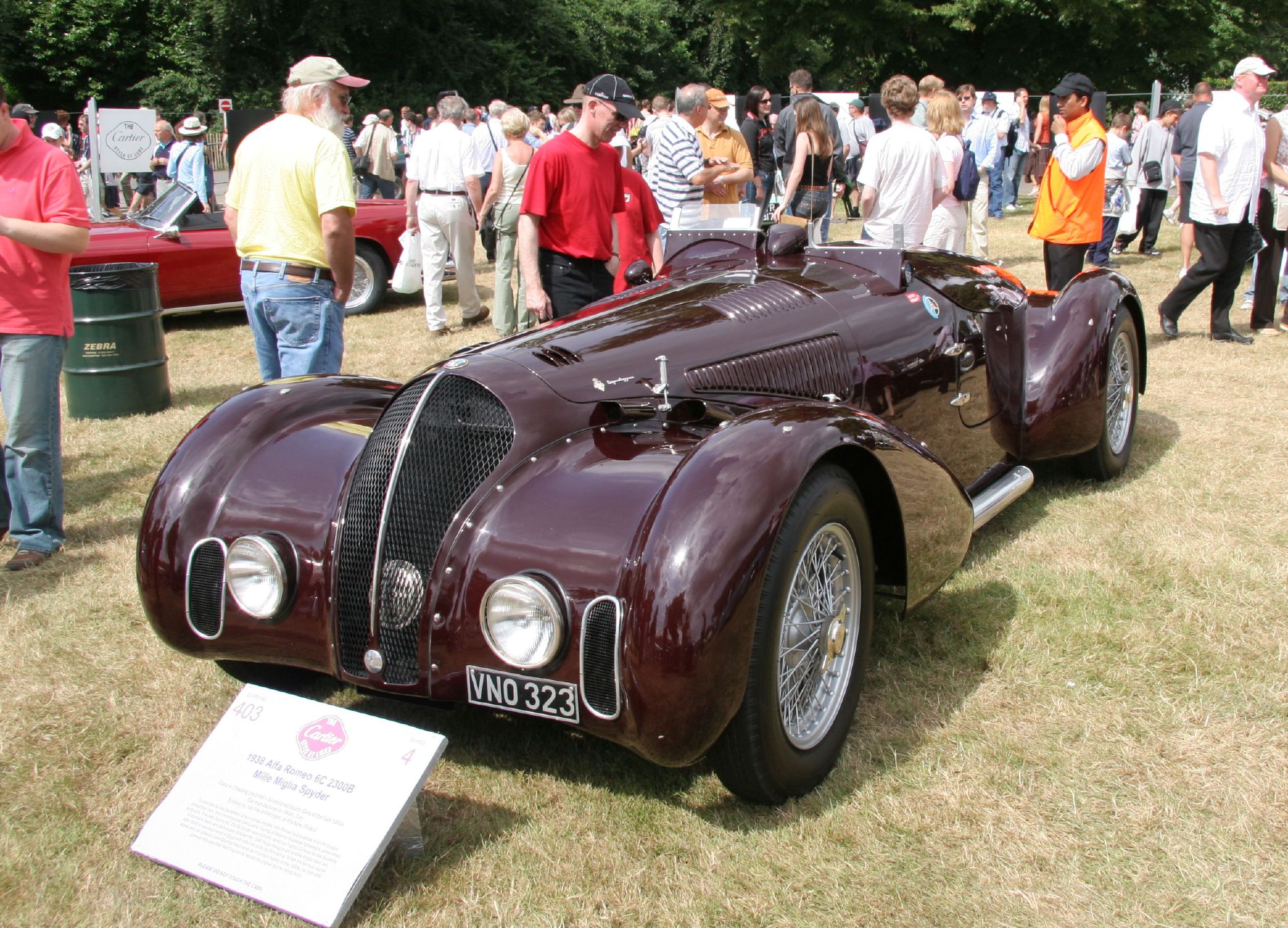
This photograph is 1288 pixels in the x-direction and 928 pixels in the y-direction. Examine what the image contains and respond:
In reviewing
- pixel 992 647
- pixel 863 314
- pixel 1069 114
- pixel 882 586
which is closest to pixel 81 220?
pixel 863 314

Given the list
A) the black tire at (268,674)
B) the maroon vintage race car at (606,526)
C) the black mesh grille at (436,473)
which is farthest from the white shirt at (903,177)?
the black tire at (268,674)

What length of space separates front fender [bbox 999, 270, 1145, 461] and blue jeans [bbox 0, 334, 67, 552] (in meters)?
4.29

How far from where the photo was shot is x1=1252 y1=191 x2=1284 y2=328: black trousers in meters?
8.62

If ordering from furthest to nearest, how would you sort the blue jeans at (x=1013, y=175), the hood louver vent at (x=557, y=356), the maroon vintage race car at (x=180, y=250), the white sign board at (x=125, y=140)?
the blue jeans at (x=1013, y=175)
the white sign board at (x=125, y=140)
the maroon vintage race car at (x=180, y=250)
the hood louver vent at (x=557, y=356)

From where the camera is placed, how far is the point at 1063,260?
803cm

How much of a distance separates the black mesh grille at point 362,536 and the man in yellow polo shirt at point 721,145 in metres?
6.05

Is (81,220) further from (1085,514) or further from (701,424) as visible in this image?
(1085,514)

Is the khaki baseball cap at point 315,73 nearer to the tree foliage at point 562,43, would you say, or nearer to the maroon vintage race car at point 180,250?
the maroon vintage race car at point 180,250

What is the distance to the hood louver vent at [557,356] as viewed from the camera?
11.3ft

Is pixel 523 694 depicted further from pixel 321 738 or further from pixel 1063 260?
pixel 1063 260

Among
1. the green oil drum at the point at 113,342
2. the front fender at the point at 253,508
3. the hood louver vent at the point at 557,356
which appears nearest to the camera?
the front fender at the point at 253,508

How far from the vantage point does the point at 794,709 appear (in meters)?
3.05

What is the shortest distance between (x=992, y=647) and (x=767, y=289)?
1.57 meters

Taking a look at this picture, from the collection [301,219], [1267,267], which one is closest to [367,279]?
[301,219]
